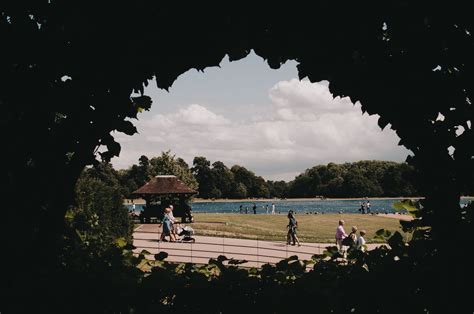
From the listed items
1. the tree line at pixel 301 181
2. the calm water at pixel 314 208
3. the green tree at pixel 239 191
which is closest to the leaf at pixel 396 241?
the calm water at pixel 314 208

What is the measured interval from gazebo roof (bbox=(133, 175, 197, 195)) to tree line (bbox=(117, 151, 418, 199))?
100 m

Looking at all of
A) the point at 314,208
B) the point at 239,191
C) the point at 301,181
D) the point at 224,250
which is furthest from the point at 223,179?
the point at 224,250

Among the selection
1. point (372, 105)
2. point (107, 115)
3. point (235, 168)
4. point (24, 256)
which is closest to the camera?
point (24, 256)

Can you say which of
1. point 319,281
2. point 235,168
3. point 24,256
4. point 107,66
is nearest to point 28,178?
point 24,256

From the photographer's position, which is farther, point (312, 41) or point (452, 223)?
point (312, 41)

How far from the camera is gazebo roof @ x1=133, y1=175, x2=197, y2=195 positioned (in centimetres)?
3844

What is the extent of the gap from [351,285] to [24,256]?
2.38 m

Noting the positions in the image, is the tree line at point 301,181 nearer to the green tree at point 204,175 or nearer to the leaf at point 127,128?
the green tree at point 204,175

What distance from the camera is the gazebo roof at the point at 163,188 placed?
38.4 meters

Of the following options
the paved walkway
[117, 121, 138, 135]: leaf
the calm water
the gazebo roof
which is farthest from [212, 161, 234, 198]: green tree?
[117, 121, 138, 135]: leaf

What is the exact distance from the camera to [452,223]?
329cm

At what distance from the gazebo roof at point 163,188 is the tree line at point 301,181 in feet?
329

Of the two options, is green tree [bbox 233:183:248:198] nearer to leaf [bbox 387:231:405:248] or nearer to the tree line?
the tree line

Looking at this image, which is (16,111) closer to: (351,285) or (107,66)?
(107,66)
